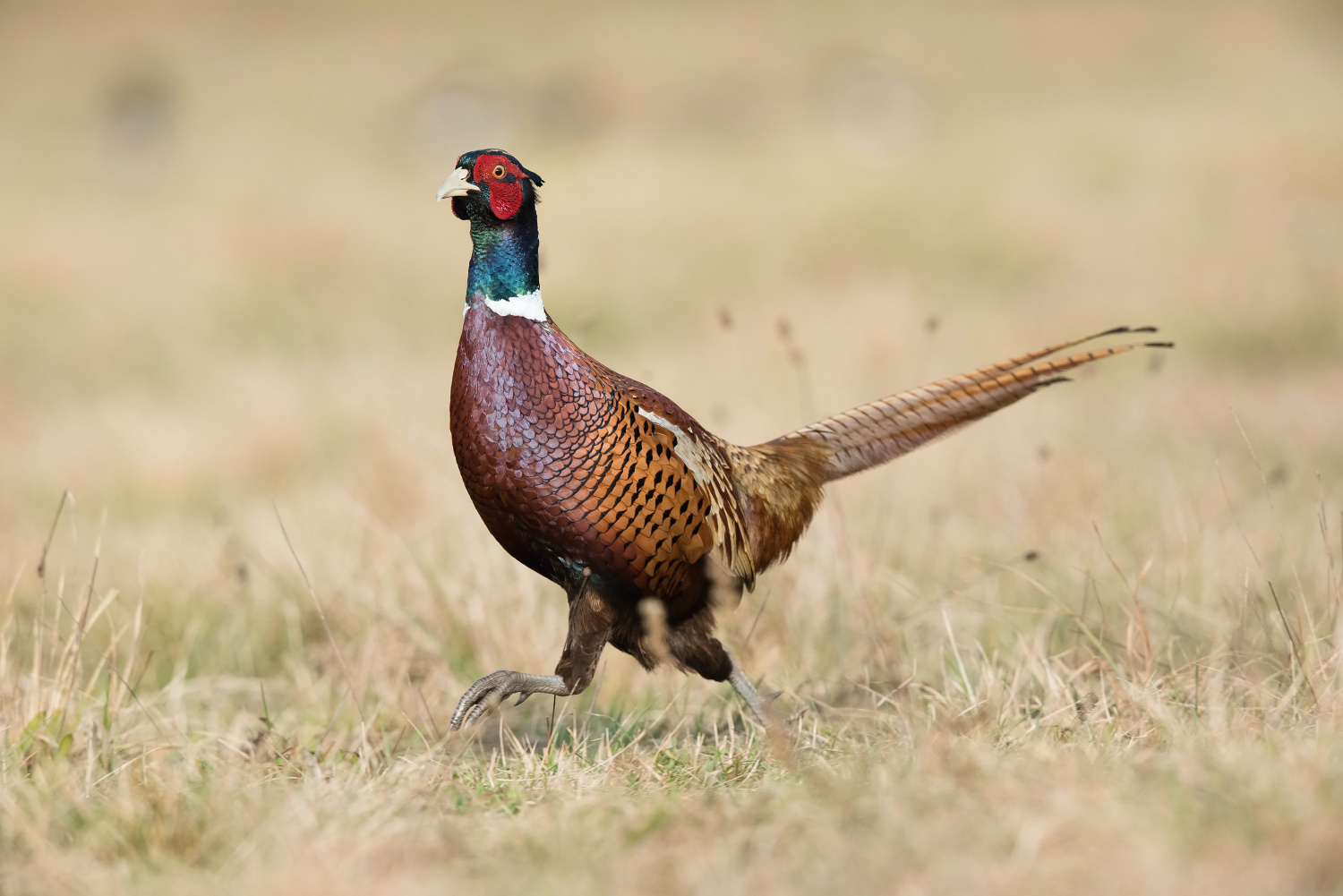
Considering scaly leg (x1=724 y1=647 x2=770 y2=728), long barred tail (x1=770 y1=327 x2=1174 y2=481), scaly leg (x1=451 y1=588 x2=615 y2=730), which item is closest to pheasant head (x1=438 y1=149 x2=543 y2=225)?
scaly leg (x1=451 y1=588 x2=615 y2=730)

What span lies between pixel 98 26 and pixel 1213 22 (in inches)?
1116

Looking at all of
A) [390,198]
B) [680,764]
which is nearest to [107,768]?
[680,764]

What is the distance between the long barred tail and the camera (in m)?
3.24

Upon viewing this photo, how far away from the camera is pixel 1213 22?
27281 millimetres

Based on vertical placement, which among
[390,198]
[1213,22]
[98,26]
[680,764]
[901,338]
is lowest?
[680,764]

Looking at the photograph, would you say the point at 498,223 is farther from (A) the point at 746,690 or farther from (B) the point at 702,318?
(B) the point at 702,318

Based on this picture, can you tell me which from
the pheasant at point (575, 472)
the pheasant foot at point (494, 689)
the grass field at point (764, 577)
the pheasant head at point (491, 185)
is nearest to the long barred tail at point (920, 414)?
the pheasant at point (575, 472)

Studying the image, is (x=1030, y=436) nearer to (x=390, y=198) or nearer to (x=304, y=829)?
(x=304, y=829)

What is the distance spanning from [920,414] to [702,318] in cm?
576

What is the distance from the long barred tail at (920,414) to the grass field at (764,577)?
485 mm

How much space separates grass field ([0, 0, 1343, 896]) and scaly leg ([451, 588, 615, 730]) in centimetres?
16

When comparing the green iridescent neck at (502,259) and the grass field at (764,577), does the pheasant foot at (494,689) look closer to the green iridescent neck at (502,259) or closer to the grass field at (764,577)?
the grass field at (764,577)

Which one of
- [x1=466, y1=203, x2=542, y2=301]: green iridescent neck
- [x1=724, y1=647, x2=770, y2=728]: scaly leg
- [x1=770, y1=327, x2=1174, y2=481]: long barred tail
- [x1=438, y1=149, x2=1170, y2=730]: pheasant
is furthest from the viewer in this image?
[x1=770, y1=327, x2=1174, y2=481]: long barred tail

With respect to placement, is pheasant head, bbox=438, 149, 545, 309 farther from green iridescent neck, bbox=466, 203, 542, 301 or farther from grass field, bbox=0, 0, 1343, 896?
grass field, bbox=0, 0, 1343, 896
